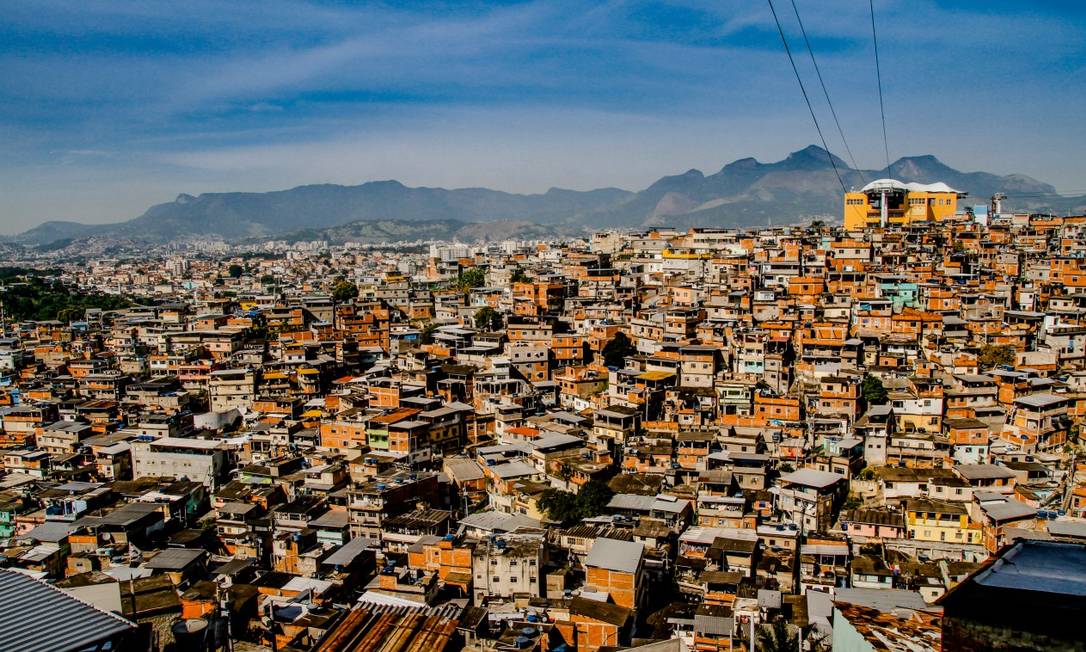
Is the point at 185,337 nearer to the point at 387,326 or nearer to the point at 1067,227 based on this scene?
the point at 387,326

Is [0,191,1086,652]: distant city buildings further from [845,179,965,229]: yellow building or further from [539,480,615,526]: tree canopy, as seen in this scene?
[845,179,965,229]: yellow building

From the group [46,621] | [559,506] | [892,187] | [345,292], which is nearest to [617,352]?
[559,506]

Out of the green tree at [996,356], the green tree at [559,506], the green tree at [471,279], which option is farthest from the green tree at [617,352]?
the green tree at [471,279]

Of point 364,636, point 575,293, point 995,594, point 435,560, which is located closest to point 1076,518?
point 435,560

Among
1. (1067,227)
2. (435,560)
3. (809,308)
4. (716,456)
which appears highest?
(1067,227)

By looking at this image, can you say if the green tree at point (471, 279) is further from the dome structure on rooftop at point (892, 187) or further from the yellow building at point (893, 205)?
the dome structure on rooftop at point (892, 187)
